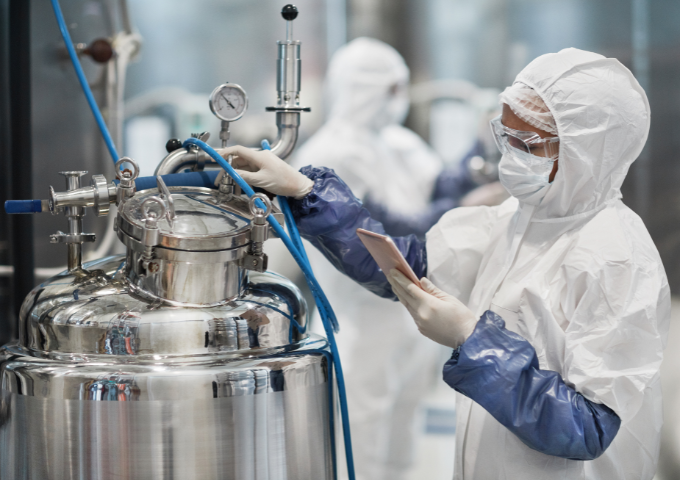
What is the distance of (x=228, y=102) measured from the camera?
3.34ft

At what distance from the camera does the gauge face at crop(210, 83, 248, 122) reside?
1005 millimetres

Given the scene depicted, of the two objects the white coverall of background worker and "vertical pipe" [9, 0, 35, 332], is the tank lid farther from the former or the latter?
"vertical pipe" [9, 0, 35, 332]

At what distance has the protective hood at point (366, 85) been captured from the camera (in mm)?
2393

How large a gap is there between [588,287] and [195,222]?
557mm

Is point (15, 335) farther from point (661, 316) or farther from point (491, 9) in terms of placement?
point (491, 9)

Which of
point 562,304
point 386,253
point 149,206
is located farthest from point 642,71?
point 149,206

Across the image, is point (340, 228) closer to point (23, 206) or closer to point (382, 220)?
point (23, 206)

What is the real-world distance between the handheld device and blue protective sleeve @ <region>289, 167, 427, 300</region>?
0.19m

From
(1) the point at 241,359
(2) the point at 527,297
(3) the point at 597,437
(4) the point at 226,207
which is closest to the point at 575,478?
(3) the point at 597,437

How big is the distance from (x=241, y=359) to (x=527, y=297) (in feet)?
1.47

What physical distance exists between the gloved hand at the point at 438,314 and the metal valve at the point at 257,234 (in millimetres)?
224

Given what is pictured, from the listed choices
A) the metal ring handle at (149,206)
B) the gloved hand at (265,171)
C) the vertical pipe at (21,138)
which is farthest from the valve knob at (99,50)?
the metal ring handle at (149,206)

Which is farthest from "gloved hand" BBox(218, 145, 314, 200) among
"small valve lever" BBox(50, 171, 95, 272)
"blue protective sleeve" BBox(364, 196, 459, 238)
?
"blue protective sleeve" BBox(364, 196, 459, 238)

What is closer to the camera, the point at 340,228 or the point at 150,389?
the point at 150,389
